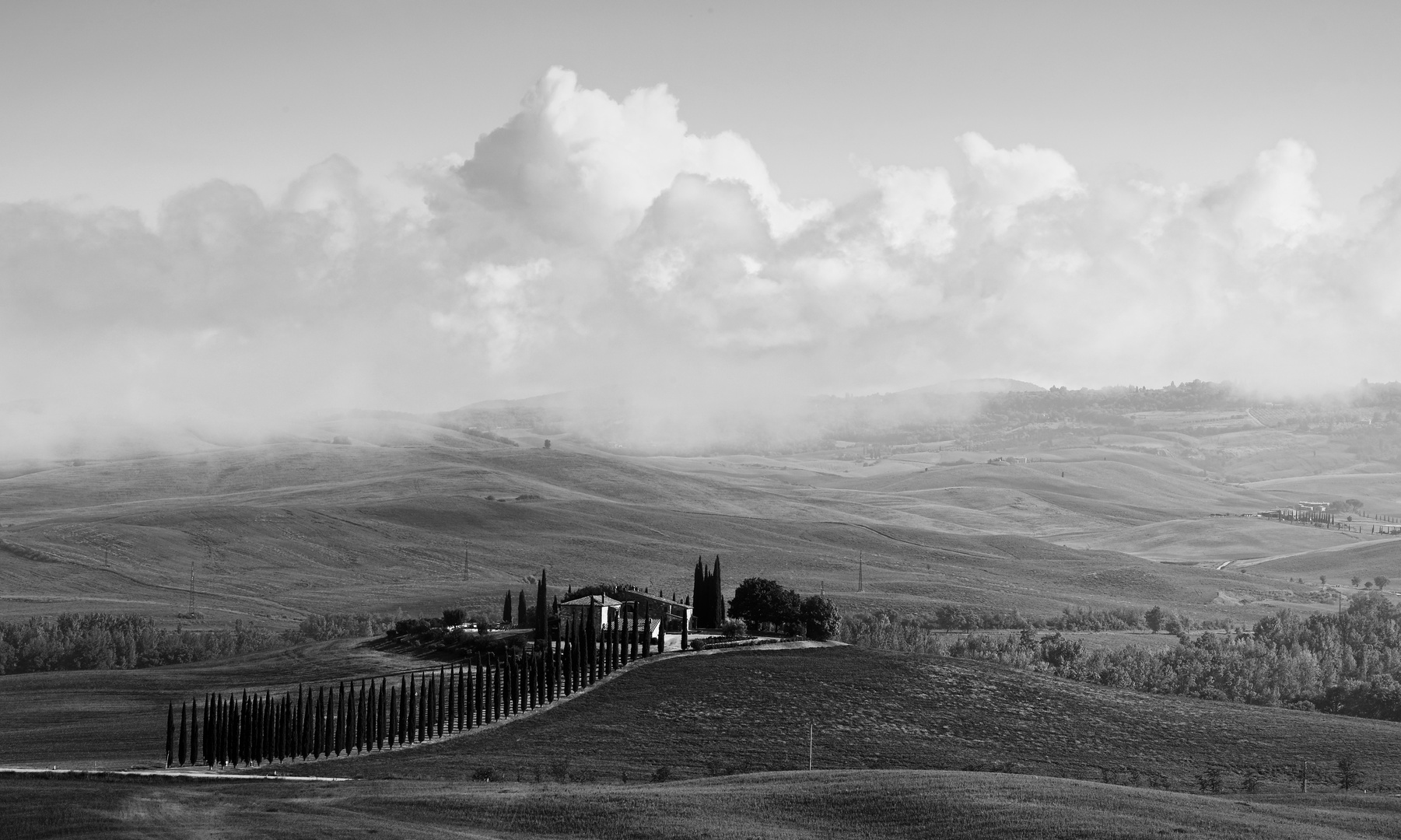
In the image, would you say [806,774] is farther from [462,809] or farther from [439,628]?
[439,628]

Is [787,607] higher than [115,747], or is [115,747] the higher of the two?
[787,607]

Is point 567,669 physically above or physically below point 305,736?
above

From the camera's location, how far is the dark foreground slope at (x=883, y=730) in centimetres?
8806

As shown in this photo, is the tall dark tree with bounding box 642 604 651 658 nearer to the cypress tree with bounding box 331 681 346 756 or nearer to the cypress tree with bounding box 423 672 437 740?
the cypress tree with bounding box 423 672 437 740

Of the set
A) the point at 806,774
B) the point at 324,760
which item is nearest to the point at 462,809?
the point at 806,774

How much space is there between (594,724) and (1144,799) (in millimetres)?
36877

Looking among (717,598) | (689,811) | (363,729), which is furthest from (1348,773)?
(717,598)

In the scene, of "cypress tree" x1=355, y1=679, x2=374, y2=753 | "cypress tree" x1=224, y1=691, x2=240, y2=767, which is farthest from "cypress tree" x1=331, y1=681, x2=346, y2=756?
"cypress tree" x1=224, y1=691, x2=240, y2=767

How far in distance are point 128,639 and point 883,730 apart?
8862 centimetres

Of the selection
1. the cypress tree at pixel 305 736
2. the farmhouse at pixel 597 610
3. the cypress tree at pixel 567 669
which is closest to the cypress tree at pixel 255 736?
the cypress tree at pixel 305 736

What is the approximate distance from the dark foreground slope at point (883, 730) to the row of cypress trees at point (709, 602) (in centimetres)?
1712

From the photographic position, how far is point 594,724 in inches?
3755

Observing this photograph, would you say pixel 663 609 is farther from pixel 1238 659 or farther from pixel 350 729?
pixel 1238 659

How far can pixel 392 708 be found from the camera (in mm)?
91250
